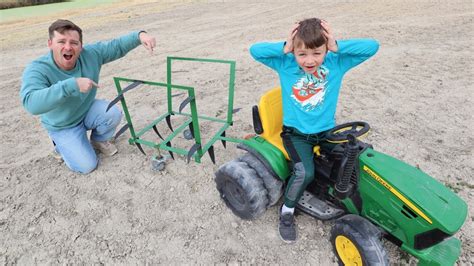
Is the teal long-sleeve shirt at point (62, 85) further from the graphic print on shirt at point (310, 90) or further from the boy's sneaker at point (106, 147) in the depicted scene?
the graphic print on shirt at point (310, 90)

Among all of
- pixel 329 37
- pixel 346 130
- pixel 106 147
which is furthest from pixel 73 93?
pixel 346 130

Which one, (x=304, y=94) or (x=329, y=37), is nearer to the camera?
(x=329, y=37)

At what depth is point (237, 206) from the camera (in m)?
2.71

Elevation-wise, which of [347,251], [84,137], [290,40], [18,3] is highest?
[290,40]

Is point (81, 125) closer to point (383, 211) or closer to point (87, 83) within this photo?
point (87, 83)

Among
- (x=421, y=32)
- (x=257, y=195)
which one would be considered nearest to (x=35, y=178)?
(x=257, y=195)

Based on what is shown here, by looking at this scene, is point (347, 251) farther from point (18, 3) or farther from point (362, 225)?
point (18, 3)

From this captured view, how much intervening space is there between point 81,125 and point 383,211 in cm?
304

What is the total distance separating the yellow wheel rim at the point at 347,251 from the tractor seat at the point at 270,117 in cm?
70

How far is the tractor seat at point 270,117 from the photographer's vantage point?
99.8 inches

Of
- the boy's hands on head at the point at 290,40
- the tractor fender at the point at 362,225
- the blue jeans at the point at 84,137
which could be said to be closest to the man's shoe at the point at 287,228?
the tractor fender at the point at 362,225

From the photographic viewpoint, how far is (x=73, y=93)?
2.54 meters

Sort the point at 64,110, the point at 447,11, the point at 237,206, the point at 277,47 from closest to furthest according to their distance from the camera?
the point at 277,47, the point at 237,206, the point at 64,110, the point at 447,11

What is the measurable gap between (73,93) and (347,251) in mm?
2373
